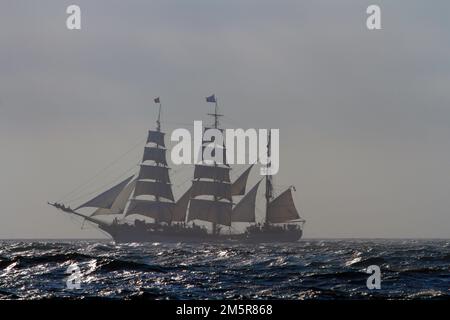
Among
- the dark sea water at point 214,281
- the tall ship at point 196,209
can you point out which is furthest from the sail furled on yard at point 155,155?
the dark sea water at point 214,281

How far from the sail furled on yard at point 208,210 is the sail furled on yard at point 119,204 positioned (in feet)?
56.6

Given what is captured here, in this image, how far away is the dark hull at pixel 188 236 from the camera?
170125 mm

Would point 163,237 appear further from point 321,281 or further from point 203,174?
point 321,281

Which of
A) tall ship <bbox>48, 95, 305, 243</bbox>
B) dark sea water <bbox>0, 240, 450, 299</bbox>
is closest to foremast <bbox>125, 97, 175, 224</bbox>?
tall ship <bbox>48, 95, 305, 243</bbox>

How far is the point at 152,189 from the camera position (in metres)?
169

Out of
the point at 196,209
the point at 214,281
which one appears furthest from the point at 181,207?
the point at 214,281

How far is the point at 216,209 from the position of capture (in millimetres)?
171875

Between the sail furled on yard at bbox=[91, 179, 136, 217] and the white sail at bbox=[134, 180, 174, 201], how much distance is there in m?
6.23

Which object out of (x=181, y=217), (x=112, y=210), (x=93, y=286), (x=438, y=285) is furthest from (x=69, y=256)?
(x=181, y=217)

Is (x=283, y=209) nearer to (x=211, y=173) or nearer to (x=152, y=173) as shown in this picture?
(x=211, y=173)

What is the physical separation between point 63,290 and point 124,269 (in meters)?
9.46

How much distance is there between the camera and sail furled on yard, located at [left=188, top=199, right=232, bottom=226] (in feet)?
561

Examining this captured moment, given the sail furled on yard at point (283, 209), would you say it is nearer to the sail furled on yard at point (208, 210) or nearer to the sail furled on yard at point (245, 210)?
the sail furled on yard at point (245, 210)

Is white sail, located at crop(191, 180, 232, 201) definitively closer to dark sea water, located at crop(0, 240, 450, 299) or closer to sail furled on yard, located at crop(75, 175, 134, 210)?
sail furled on yard, located at crop(75, 175, 134, 210)
